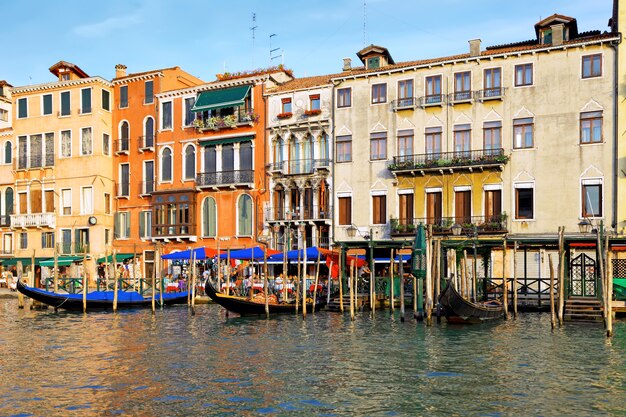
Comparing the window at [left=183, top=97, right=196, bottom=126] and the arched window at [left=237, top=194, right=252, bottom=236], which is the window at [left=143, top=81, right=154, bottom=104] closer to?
the window at [left=183, top=97, right=196, bottom=126]

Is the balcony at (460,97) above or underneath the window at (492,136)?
above

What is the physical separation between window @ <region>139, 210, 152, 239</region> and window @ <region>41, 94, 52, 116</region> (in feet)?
26.5

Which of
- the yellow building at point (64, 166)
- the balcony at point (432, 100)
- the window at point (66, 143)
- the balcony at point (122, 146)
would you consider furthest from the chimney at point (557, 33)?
the window at point (66, 143)

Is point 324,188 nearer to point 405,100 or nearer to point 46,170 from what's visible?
point 405,100

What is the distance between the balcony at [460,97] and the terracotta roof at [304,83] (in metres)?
5.92

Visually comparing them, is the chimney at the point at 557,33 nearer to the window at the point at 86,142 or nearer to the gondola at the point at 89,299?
the gondola at the point at 89,299

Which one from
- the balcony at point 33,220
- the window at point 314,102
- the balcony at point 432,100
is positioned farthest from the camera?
the balcony at point 33,220

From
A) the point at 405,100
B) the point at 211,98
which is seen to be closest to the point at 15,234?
the point at 211,98

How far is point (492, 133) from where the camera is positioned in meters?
30.7

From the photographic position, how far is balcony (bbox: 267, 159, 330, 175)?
34.0 meters

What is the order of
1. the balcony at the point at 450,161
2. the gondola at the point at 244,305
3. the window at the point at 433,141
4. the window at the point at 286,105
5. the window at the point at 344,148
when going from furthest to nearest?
the window at the point at 286,105
the window at the point at 344,148
the window at the point at 433,141
the balcony at the point at 450,161
the gondola at the point at 244,305

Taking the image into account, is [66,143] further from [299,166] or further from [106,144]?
[299,166]

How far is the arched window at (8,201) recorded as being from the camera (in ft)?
136

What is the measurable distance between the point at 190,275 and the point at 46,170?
1648cm
